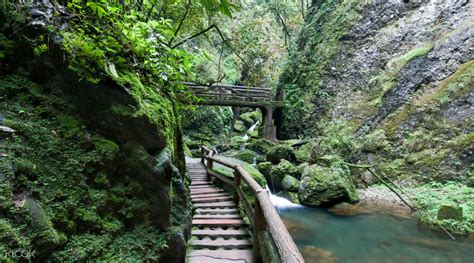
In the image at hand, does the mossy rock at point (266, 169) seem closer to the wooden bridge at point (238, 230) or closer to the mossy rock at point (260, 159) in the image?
the mossy rock at point (260, 159)

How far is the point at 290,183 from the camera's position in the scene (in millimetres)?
10617

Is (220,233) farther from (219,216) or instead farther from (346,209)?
(346,209)

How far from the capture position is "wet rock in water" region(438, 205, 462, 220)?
723 cm

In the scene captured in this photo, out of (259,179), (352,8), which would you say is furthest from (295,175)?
(352,8)

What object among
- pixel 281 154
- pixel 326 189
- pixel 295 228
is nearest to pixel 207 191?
pixel 295 228

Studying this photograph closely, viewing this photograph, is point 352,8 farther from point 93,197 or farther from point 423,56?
point 93,197

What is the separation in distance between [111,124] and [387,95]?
12.9m

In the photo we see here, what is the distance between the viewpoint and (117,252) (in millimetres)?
2715

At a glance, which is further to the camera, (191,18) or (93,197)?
(191,18)

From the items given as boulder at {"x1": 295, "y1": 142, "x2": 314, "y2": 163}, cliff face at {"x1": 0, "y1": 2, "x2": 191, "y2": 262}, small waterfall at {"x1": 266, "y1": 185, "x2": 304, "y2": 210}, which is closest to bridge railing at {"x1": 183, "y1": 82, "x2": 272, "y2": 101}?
boulder at {"x1": 295, "y1": 142, "x2": 314, "y2": 163}

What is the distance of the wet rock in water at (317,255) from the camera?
20.4 ft

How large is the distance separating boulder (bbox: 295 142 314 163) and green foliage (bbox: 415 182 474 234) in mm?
4800

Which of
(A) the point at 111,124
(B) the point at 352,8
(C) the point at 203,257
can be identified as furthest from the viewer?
(B) the point at 352,8

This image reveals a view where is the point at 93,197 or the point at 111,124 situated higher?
the point at 111,124
